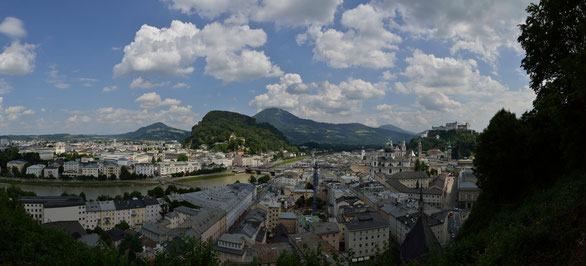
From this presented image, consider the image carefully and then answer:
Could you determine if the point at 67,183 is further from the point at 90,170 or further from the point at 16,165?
the point at 16,165

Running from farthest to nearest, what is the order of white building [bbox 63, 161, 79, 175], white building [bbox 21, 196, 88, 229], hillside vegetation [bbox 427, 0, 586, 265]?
1. white building [bbox 63, 161, 79, 175]
2. white building [bbox 21, 196, 88, 229]
3. hillside vegetation [bbox 427, 0, 586, 265]

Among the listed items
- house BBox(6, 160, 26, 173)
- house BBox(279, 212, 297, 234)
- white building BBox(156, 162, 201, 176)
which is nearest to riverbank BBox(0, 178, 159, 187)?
house BBox(6, 160, 26, 173)

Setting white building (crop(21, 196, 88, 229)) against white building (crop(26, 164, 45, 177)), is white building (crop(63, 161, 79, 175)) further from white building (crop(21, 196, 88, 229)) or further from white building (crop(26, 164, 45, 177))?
white building (crop(21, 196, 88, 229))

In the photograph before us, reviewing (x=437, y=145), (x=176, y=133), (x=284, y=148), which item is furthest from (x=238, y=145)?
(x=176, y=133)

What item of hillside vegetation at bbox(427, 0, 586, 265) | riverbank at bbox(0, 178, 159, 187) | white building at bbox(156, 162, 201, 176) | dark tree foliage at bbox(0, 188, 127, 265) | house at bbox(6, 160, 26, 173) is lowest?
riverbank at bbox(0, 178, 159, 187)

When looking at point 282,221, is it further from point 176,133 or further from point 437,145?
point 176,133

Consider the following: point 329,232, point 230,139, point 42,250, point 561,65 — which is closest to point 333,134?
point 230,139

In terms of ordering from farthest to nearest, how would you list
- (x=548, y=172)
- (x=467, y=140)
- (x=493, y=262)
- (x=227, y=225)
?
(x=467, y=140)
(x=227, y=225)
(x=548, y=172)
(x=493, y=262)
